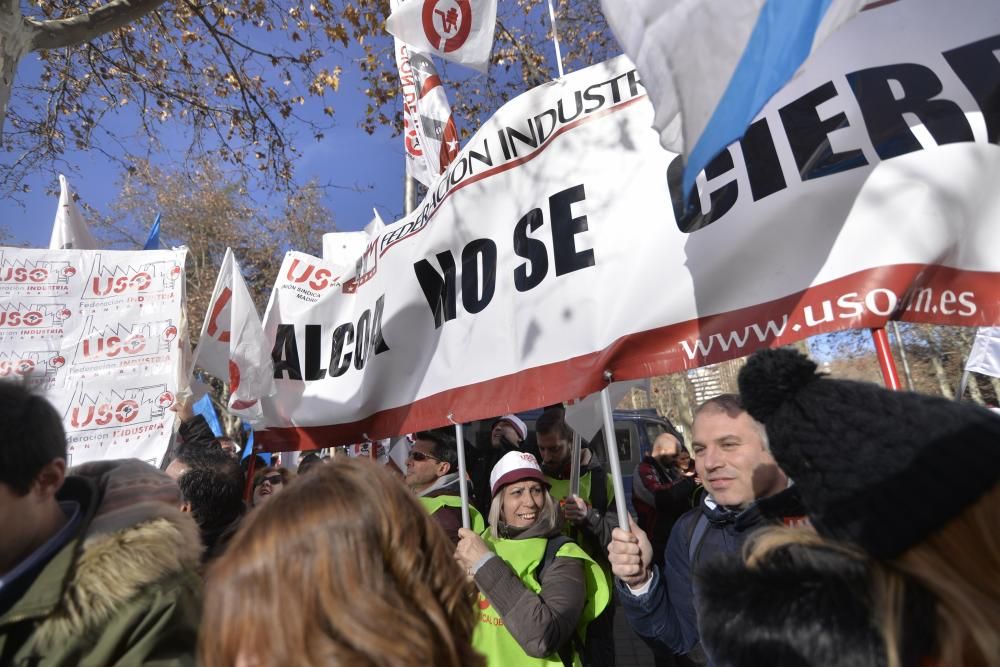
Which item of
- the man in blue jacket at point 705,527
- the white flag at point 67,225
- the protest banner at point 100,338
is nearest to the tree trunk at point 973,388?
the man in blue jacket at point 705,527

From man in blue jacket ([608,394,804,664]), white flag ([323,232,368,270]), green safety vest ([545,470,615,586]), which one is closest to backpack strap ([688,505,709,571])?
man in blue jacket ([608,394,804,664])

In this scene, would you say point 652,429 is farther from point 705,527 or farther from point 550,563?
point 705,527

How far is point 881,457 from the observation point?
85cm

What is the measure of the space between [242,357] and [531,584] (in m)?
2.40

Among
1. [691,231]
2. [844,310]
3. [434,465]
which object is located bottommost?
[434,465]

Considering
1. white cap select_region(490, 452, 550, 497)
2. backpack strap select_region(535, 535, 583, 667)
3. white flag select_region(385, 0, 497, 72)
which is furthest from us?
white flag select_region(385, 0, 497, 72)

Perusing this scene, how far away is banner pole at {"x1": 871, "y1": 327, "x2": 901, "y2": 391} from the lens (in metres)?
1.61

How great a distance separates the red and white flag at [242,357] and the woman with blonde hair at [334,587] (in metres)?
2.78

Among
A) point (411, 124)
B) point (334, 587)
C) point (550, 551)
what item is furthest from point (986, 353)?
point (334, 587)

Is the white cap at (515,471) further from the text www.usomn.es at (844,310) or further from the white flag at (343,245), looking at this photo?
the white flag at (343,245)

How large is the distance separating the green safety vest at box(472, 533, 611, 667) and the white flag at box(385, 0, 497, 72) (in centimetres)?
286

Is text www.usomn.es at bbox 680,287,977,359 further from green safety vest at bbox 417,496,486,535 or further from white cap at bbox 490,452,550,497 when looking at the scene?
green safety vest at bbox 417,496,486,535

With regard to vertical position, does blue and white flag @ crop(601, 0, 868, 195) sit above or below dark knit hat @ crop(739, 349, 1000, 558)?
above

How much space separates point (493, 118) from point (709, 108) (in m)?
1.45
